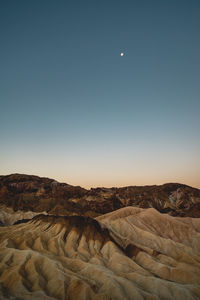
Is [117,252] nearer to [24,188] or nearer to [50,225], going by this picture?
[50,225]

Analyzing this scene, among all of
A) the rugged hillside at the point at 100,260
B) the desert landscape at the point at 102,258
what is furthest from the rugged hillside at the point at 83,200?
the rugged hillside at the point at 100,260

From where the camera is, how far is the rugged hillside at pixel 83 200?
12619 centimetres

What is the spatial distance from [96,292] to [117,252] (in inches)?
820

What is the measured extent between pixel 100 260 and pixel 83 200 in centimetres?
9813

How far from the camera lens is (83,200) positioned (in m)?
147

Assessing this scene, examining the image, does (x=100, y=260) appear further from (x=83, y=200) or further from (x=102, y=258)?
(x=83, y=200)

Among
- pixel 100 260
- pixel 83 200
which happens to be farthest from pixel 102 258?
pixel 83 200

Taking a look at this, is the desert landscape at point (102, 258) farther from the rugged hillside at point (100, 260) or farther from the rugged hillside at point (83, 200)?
the rugged hillside at point (83, 200)

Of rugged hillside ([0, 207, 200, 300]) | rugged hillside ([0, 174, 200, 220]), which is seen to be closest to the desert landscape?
rugged hillside ([0, 207, 200, 300])

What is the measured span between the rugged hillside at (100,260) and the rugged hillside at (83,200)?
38.3 metres

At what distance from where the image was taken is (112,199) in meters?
146

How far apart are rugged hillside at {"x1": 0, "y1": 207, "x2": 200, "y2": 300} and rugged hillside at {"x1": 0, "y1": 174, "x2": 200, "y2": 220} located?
3834cm

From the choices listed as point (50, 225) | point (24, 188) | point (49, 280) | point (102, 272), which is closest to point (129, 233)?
point (50, 225)

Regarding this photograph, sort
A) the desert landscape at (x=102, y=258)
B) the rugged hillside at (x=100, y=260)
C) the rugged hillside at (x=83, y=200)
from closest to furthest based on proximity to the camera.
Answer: the rugged hillside at (x=100, y=260), the desert landscape at (x=102, y=258), the rugged hillside at (x=83, y=200)
